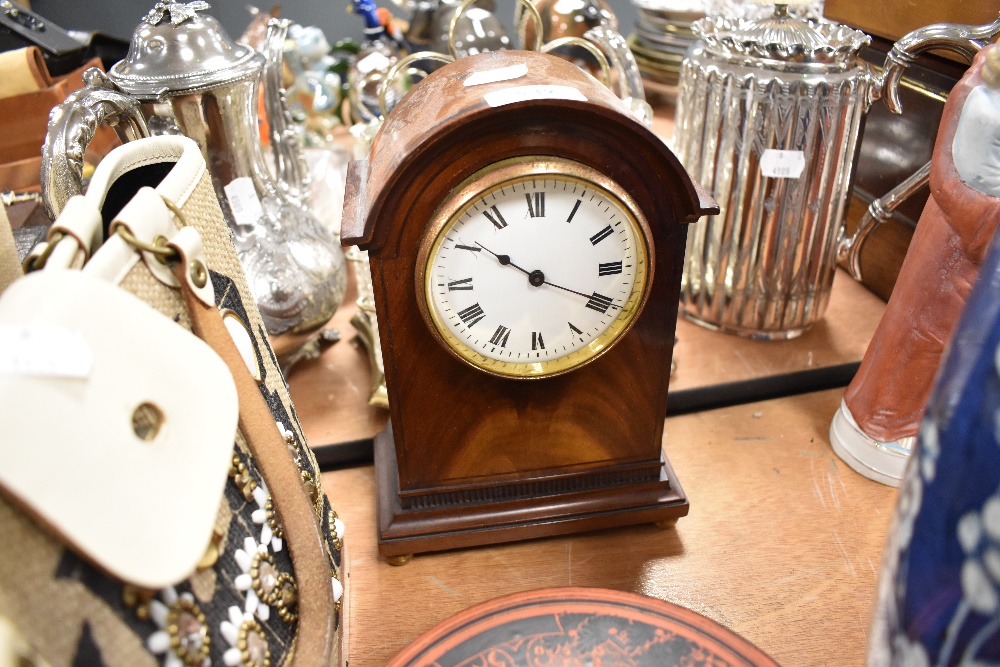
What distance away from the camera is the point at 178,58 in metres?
0.81

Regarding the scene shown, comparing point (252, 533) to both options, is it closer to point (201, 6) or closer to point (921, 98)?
point (201, 6)

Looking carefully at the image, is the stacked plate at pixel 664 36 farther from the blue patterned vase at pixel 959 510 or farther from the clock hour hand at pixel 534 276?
the blue patterned vase at pixel 959 510

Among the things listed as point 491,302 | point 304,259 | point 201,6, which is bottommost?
point 304,259

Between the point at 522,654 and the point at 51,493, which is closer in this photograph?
the point at 51,493

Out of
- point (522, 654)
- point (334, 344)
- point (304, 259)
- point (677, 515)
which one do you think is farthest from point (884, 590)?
point (334, 344)

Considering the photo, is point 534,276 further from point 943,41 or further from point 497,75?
point 943,41

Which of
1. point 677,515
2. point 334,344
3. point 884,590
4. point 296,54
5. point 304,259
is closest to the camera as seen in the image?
point 884,590

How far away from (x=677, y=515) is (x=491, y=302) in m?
0.34

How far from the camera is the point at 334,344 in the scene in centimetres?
114

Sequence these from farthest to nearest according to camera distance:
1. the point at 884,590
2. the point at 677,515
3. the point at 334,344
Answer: the point at 334,344
the point at 677,515
the point at 884,590

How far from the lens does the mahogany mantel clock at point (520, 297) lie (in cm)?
61

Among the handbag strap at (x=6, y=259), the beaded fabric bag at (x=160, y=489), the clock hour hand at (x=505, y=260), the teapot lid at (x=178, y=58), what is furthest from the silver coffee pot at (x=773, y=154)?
the handbag strap at (x=6, y=259)

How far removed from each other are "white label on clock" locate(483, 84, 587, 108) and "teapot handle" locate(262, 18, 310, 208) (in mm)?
490

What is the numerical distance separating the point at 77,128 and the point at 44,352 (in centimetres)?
45
